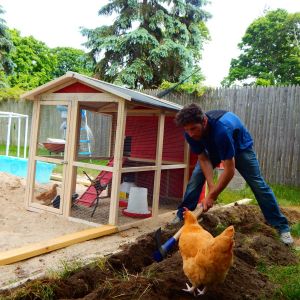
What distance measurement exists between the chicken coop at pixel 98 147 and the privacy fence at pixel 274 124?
364 centimetres

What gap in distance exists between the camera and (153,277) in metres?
2.48

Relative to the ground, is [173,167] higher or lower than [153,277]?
higher

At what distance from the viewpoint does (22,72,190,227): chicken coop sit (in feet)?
15.2

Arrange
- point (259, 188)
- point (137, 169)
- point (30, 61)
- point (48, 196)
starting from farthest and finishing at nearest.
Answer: point (30, 61)
point (48, 196)
point (137, 169)
point (259, 188)

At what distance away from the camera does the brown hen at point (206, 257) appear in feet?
7.00

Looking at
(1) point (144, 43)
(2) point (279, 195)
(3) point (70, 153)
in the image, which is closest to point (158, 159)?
(3) point (70, 153)

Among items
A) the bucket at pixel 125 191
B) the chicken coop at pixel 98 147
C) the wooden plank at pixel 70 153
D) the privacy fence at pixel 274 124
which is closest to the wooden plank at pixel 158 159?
the chicken coop at pixel 98 147

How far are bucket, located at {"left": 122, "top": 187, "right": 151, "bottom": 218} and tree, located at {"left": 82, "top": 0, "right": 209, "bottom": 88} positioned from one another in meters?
11.0

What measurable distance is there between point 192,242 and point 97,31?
1584 centimetres

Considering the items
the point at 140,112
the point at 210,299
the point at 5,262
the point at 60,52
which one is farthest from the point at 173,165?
the point at 60,52

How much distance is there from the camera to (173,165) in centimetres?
563

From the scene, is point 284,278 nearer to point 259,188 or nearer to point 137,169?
point 259,188

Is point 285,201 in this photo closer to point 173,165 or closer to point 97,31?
point 173,165

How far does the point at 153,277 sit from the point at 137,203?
106 inches
